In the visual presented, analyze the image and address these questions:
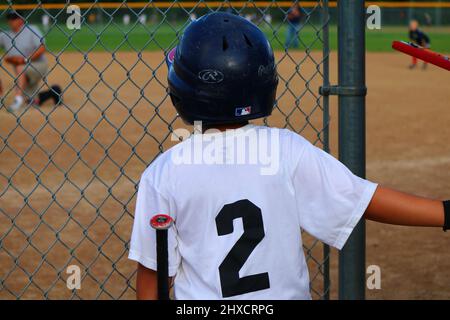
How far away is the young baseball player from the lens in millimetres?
2062

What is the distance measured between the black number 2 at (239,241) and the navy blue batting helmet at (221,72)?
0.89 ft

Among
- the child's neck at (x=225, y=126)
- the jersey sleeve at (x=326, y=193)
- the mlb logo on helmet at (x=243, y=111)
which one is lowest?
the jersey sleeve at (x=326, y=193)

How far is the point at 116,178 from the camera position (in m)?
6.95

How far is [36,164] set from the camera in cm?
778

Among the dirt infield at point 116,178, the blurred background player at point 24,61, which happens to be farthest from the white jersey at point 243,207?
the blurred background player at point 24,61

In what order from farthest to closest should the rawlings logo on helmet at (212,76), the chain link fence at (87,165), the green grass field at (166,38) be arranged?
the green grass field at (166,38), the chain link fence at (87,165), the rawlings logo on helmet at (212,76)

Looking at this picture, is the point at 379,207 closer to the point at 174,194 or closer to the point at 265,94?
the point at 265,94

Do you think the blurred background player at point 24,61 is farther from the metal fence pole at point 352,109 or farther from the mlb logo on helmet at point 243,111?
the mlb logo on helmet at point 243,111

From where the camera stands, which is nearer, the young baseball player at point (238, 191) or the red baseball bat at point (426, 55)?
the young baseball player at point (238, 191)

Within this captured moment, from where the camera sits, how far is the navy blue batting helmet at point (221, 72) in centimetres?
204

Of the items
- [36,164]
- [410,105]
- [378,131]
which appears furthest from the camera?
[410,105]
